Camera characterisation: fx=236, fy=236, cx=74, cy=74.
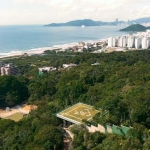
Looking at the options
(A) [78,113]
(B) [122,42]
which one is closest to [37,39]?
(B) [122,42]

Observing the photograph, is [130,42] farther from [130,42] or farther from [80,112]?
[80,112]

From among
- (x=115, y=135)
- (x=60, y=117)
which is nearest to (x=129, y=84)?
(x=60, y=117)

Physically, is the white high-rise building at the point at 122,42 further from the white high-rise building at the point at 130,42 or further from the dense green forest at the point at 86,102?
the dense green forest at the point at 86,102

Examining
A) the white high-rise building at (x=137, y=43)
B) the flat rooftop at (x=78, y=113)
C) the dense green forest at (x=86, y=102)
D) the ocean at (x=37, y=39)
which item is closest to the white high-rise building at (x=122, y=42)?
the white high-rise building at (x=137, y=43)

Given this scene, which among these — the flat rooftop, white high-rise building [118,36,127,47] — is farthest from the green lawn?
white high-rise building [118,36,127,47]

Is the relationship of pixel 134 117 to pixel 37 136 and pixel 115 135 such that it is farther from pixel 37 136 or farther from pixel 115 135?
pixel 37 136

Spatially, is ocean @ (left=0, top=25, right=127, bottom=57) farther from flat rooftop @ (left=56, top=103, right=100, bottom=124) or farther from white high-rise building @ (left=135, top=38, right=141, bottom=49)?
flat rooftop @ (left=56, top=103, right=100, bottom=124)

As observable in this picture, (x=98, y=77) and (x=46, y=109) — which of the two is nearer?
(x=46, y=109)

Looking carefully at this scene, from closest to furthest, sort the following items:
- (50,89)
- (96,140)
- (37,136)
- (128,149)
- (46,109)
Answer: (128,149) → (96,140) → (37,136) → (46,109) → (50,89)
